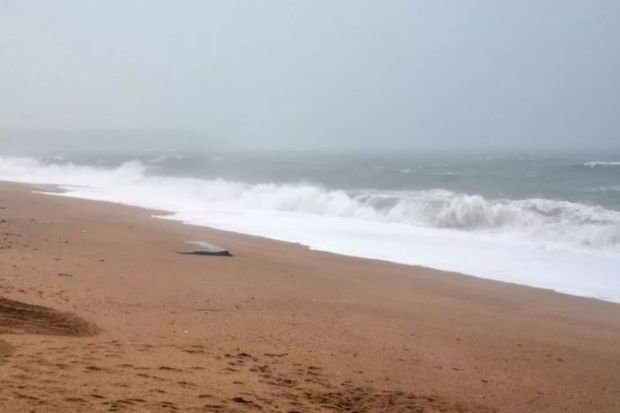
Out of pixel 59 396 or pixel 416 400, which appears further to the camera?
pixel 416 400

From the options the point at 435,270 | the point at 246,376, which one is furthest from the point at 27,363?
the point at 435,270

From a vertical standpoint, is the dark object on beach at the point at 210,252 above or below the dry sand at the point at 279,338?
above

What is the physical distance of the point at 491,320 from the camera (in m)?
7.72

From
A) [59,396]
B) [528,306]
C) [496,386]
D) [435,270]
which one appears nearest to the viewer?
[59,396]

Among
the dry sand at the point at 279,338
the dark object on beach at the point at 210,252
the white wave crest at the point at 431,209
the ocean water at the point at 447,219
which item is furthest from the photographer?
the white wave crest at the point at 431,209

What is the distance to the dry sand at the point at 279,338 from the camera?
14.3 feet

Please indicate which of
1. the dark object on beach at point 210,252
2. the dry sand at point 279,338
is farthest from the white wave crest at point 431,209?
the dark object on beach at point 210,252

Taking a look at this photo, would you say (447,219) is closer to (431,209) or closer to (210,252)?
(431,209)

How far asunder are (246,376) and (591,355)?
3.55 m

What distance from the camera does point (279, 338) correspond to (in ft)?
19.7

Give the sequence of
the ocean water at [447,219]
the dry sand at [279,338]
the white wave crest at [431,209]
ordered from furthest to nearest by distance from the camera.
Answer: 1. the white wave crest at [431,209]
2. the ocean water at [447,219]
3. the dry sand at [279,338]

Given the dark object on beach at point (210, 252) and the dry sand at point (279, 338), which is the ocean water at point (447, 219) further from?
the dark object on beach at point (210, 252)

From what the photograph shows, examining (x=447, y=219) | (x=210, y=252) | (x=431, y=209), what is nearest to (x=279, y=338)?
(x=210, y=252)

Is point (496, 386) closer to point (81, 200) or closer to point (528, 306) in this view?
point (528, 306)
